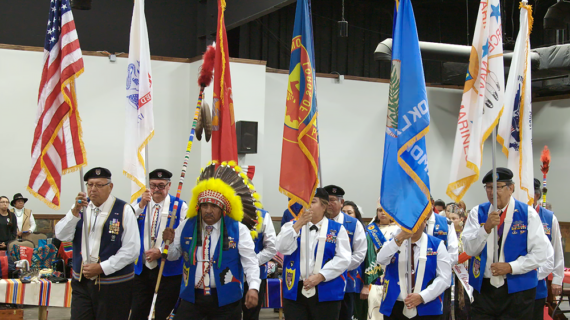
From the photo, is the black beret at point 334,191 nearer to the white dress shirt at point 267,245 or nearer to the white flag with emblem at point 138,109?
the white dress shirt at point 267,245

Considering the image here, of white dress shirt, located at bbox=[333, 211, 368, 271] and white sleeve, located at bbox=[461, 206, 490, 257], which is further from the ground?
white sleeve, located at bbox=[461, 206, 490, 257]

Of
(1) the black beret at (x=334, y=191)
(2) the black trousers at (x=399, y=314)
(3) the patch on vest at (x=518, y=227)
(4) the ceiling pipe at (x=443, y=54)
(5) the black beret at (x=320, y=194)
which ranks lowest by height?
(2) the black trousers at (x=399, y=314)

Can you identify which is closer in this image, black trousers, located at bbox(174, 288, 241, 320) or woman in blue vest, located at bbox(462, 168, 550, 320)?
black trousers, located at bbox(174, 288, 241, 320)

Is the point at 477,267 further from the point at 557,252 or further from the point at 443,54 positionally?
the point at 443,54

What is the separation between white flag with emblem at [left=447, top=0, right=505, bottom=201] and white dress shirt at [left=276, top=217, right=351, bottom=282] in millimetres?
1011

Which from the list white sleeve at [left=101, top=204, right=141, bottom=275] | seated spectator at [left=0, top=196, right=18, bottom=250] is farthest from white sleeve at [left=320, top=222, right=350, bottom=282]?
seated spectator at [left=0, top=196, right=18, bottom=250]

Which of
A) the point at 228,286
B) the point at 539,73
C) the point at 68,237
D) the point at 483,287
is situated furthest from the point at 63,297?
the point at 539,73

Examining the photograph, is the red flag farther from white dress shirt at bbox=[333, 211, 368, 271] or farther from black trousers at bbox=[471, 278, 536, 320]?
black trousers at bbox=[471, 278, 536, 320]

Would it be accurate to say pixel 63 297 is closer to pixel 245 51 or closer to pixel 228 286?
pixel 228 286

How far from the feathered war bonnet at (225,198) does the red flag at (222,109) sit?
2.20 ft

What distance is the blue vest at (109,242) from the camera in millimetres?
5102

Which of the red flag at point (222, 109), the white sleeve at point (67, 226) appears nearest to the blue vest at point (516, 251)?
the red flag at point (222, 109)

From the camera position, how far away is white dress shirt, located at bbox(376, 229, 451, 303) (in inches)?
186

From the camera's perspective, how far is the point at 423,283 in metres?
4.79
